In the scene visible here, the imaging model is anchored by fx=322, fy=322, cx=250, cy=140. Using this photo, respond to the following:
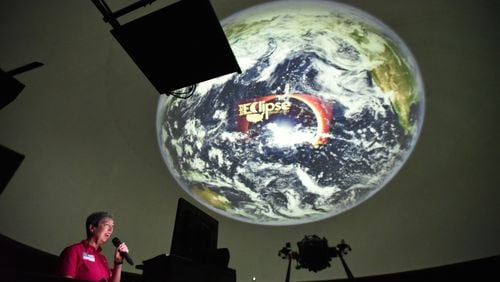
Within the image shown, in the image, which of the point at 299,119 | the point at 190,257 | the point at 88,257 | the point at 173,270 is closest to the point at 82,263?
the point at 88,257

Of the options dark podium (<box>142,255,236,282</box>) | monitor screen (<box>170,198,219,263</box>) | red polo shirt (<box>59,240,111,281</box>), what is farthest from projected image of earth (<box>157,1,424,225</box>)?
red polo shirt (<box>59,240,111,281</box>)

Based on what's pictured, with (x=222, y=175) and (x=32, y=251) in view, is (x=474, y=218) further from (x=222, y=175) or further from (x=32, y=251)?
(x=32, y=251)

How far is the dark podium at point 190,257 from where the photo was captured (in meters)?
2.14

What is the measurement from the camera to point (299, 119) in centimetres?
625

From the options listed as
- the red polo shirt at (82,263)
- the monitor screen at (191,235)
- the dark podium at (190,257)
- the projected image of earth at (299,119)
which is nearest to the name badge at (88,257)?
the red polo shirt at (82,263)

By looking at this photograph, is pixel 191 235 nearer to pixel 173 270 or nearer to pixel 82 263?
pixel 173 270

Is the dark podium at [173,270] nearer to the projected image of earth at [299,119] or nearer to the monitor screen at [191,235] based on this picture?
the monitor screen at [191,235]

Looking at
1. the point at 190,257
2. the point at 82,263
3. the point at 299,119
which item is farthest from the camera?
the point at 299,119

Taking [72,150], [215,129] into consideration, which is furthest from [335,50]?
[72,150]

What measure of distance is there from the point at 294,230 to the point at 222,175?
1.82 m

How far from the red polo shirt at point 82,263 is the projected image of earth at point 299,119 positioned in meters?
4.34

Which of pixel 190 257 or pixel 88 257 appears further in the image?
pixel 190 257

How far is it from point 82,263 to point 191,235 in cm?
74

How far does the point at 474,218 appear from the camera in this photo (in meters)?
5.43
